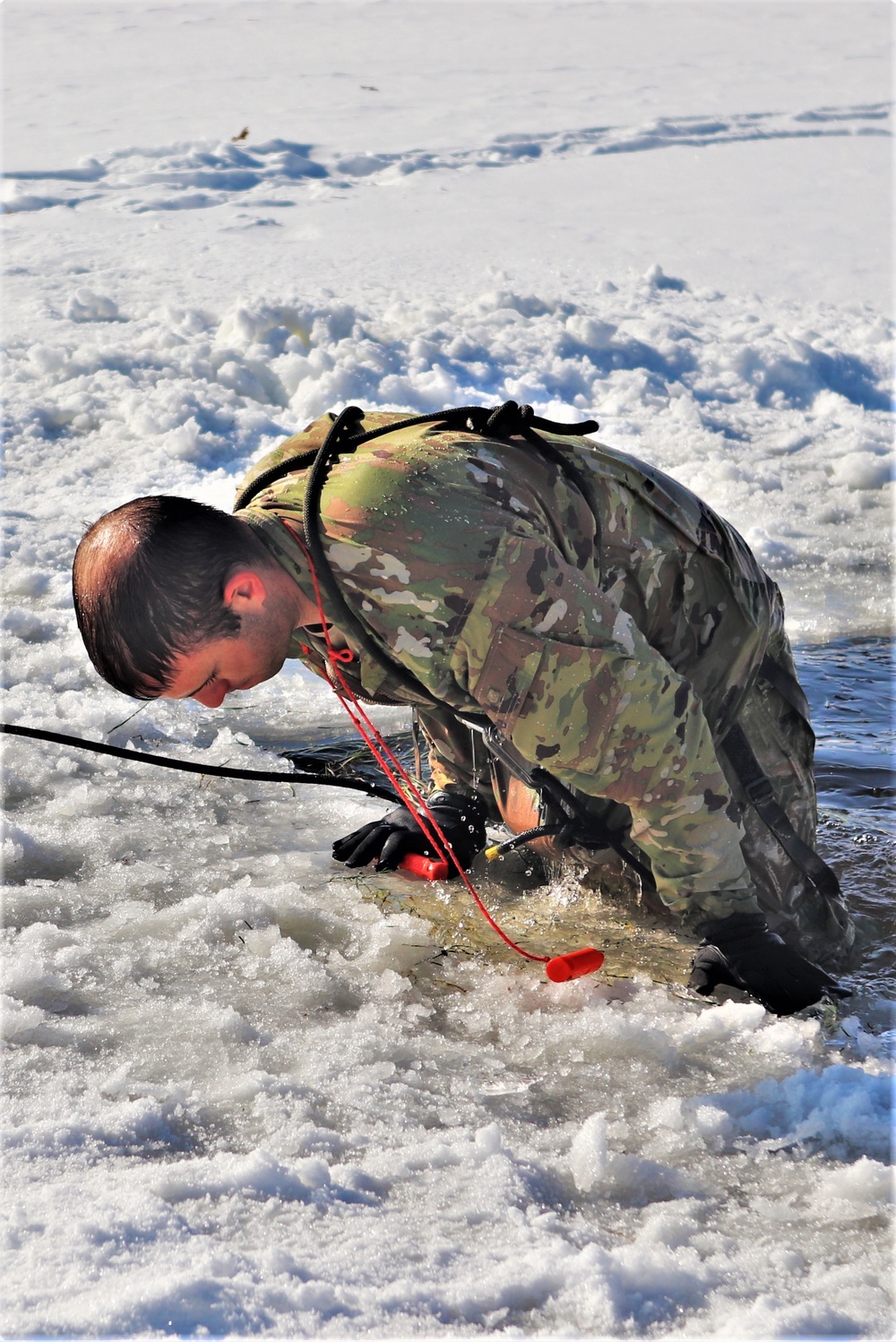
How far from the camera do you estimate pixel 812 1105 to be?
204 centimetres

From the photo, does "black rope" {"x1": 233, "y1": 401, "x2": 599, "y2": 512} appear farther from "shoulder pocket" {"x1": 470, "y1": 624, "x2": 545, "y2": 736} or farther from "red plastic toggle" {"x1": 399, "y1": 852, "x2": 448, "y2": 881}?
"red plastic toggle" {"x1": 399, "y1": 852, "x2": 448, "y2": 881}

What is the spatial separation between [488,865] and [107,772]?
1.17 m

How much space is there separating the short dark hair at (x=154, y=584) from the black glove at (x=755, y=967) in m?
1.15

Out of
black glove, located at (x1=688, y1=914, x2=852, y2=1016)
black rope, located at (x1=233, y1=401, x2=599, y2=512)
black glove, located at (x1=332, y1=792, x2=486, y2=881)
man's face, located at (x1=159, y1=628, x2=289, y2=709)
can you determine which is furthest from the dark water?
man's face, located at (x1=159, y1=628, x2=289, y2=709)

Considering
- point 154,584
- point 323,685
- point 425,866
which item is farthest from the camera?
point 323,685

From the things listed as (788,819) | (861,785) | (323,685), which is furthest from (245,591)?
(861,785)

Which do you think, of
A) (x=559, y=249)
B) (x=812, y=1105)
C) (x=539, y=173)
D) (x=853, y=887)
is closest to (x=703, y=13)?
(x=539, y=173)

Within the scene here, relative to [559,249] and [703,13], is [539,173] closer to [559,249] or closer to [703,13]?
[559,249]

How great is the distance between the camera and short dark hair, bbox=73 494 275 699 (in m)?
1.83

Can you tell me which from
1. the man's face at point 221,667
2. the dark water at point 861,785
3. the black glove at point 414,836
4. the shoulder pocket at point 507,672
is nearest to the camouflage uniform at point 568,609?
the shoulder pocket at point 507,672

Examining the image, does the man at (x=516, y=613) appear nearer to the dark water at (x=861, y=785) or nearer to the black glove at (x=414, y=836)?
the black glove at (x=414, y=836)

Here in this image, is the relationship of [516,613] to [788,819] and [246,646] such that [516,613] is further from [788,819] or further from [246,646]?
[788,819]

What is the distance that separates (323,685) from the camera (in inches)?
162

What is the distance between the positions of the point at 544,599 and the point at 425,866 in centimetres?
108
